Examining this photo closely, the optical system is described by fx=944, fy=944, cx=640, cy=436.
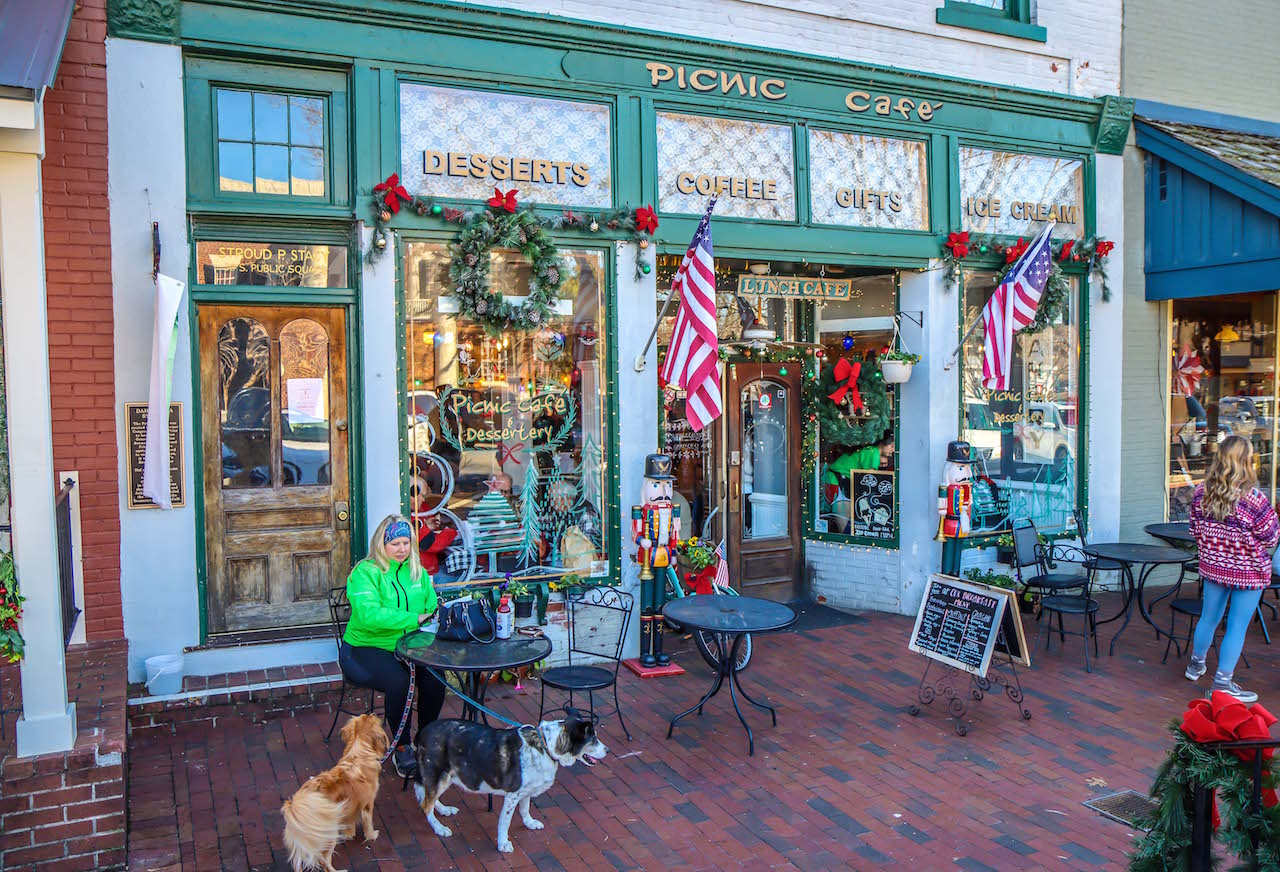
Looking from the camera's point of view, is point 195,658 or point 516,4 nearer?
point 195,658

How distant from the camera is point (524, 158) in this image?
7.25 meters

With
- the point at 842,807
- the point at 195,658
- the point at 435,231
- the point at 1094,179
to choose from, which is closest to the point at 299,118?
the point at 435,231

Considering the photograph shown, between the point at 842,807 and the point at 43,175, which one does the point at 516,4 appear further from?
the point at 842,807

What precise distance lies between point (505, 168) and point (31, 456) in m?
4.02

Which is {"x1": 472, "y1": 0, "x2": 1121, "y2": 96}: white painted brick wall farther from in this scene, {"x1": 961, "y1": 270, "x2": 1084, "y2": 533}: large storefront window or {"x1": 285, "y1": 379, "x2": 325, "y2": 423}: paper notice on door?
{"x1": 285, "y1": 379, "x2": 325, "y2": 423}: paper notice on door

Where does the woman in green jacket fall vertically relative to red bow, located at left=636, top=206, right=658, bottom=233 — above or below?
Answer: below

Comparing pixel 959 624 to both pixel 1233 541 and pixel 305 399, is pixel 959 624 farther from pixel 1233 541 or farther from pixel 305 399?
pixel 305 399

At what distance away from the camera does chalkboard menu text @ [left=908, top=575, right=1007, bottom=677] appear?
19.9ft

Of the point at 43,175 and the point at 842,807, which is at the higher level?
the point at 43,175

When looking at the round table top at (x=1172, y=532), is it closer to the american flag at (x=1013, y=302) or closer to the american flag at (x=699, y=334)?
the american flag at (x=1013, y=302)

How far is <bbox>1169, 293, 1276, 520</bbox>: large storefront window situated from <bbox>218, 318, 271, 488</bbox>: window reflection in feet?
29.3

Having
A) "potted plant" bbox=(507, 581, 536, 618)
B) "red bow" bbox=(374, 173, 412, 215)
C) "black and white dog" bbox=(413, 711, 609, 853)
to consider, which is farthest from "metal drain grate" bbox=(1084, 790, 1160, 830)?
"red bow" bbox=(374, 173, 412, 215)

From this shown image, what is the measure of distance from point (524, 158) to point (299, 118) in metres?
1.63

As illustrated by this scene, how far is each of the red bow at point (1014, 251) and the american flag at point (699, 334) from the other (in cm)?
388
